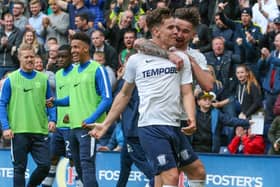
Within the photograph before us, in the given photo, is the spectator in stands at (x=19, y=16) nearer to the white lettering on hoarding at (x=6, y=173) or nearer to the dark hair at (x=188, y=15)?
the white lettering on hoarding at (x=6, y=173)

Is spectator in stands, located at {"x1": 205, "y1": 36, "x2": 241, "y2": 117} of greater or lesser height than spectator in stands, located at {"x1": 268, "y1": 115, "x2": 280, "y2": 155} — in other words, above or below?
above

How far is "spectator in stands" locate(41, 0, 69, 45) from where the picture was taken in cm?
2028

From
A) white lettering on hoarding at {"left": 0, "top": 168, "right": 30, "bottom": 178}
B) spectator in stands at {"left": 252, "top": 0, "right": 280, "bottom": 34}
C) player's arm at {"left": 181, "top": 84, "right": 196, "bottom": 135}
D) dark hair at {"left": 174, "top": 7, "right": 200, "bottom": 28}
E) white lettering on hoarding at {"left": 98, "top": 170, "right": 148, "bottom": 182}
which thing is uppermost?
dark hair at {"left": 174, "top": 7, "right": 200, "bottom": 28}

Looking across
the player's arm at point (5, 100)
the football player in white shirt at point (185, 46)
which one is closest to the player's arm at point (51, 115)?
the player's arm at point (5, 100)

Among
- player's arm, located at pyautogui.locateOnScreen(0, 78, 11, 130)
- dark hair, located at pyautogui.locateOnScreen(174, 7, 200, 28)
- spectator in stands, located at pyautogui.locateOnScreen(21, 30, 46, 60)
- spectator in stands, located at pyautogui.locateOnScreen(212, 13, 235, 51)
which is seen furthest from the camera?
spectator in stands, located at pyautogui.locateOnScreen(21, 30, 46, 60)

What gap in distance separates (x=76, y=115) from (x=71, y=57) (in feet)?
3.03

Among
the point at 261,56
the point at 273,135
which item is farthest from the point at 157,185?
the point at 261,56

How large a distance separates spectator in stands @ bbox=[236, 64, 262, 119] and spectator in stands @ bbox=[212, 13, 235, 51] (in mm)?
1631

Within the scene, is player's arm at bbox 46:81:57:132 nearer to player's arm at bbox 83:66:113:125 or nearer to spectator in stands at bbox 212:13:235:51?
player's arm at bbox 83:66:113:125

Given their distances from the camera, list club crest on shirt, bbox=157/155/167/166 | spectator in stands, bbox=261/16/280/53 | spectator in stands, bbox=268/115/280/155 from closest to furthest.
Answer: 1. club crest on shirt, bbox=157/155/167/166
2. spectator in stands, bbox=268/115/280/155
3. spectator in stands, bbox=261/16/280/53

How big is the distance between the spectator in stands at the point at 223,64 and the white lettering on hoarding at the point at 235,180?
9.15ft

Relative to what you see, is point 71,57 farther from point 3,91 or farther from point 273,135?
point 273,135

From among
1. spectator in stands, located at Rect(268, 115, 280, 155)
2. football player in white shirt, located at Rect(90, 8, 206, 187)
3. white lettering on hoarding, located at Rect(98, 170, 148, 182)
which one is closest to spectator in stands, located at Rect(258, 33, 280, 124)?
spectator in stands, located at Rect(268, 115, 280, 155)

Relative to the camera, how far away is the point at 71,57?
13008 mm
